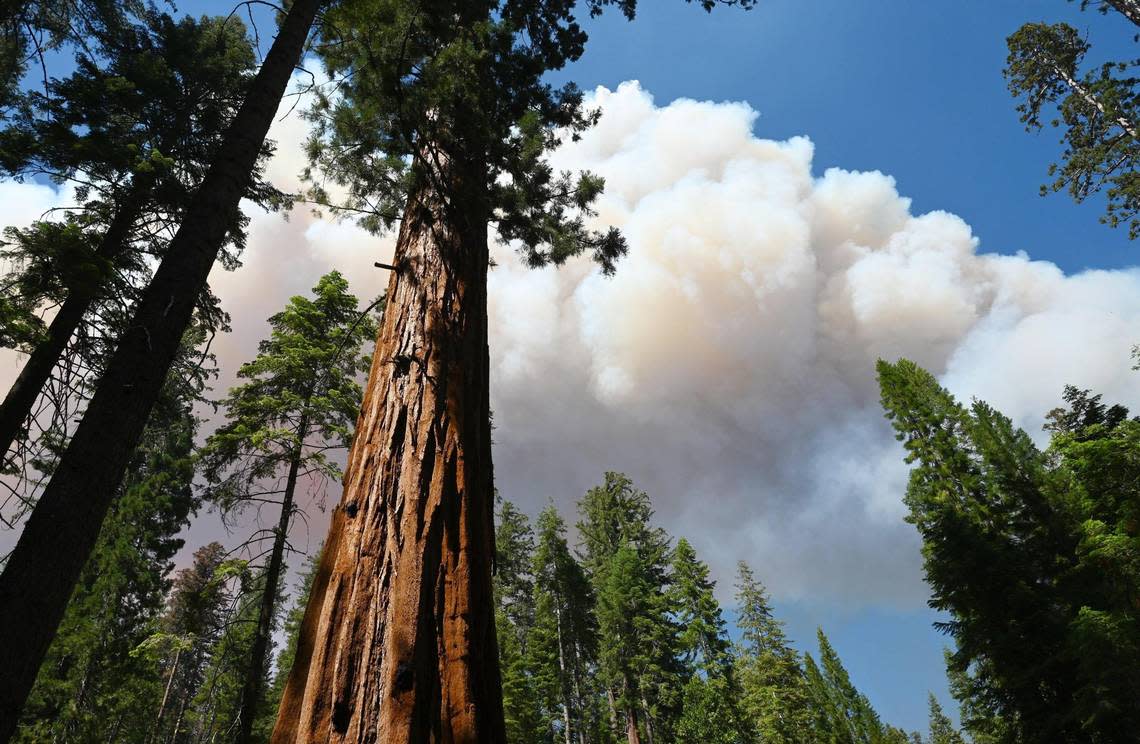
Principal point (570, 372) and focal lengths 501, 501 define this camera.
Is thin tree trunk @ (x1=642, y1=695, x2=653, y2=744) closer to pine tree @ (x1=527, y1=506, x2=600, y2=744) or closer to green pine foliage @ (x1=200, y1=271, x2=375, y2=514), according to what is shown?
pine tree @ (x1=527, y1=506, x2=600, y2=744)

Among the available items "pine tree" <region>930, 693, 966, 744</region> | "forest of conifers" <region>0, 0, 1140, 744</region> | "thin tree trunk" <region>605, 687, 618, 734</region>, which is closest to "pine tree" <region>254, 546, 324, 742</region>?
"forest of conifers" <region>0, 0, 1140, 744</region>

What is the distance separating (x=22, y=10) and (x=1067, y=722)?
26.7 metres

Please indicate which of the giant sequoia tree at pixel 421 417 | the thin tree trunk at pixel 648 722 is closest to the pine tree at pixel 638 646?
the thin tree trunk at pixel 648 722

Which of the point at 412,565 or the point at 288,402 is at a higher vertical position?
the point at 288,402

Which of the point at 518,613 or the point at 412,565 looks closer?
the point at 412,565

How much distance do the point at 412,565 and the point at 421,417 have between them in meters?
0.80

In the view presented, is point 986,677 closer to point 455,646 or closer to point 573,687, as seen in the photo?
point 573,687

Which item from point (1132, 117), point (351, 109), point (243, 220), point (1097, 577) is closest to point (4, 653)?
point (351, 109)

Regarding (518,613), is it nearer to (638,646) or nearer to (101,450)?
(638,646)

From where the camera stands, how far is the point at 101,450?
368 cm

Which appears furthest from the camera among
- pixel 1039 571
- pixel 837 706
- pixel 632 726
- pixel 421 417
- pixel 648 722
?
pixel 837 706

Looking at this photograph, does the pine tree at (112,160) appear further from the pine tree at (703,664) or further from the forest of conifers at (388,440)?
the pine tree at (703,664)

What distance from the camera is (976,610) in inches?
640

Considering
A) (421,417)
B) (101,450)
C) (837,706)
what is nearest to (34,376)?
(101,450)
